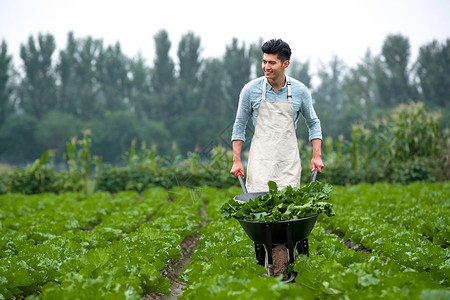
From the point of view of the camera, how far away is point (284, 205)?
10.1 ft

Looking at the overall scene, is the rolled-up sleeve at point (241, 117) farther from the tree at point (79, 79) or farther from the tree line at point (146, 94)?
the tree at point (79, 79)

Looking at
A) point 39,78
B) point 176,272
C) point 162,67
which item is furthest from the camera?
point 162,67

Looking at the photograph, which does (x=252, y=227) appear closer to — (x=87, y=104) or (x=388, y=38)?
(x=87, y=104)

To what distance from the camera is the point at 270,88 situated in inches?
142

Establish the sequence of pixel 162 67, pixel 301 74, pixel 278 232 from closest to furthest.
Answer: pixel 278 232 → pixel 301 74 → pixel 162 67

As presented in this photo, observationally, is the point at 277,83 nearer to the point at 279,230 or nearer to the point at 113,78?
the point at 279,230

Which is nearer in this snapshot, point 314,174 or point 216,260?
point 216,260

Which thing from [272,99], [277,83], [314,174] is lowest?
[314,174]

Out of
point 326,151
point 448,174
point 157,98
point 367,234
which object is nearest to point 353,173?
point 326,151

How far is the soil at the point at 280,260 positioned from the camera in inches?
130

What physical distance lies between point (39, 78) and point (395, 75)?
1289 inches

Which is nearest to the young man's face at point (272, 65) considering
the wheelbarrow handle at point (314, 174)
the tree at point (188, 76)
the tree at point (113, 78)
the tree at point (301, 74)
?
the wheelbarrow handle at point (314, 174)

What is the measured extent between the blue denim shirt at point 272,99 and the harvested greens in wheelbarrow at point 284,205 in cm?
65

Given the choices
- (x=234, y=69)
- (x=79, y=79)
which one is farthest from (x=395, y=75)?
(x=79, y=79)
